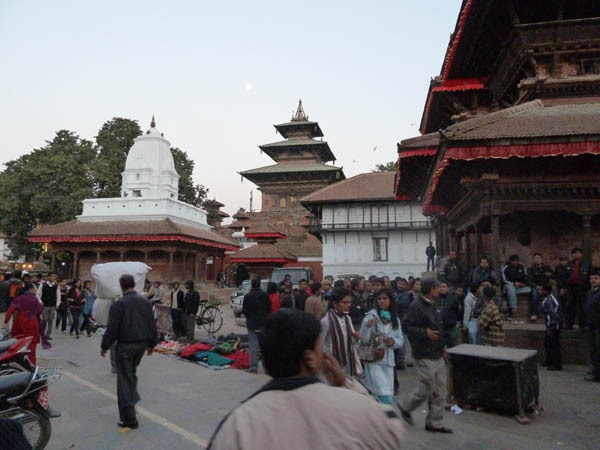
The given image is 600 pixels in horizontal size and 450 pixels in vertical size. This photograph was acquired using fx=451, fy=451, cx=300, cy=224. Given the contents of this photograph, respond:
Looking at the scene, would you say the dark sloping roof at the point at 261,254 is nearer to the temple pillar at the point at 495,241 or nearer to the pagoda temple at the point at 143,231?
the pagoda temple at the point at 143,231

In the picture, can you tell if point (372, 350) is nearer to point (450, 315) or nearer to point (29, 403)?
point (450, 315)

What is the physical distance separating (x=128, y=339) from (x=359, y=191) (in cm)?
2886

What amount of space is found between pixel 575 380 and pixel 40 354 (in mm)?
10826

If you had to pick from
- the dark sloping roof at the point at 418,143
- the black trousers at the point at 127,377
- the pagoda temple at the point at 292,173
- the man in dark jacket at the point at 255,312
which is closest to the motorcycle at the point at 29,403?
the black trousers at the point at 127,377

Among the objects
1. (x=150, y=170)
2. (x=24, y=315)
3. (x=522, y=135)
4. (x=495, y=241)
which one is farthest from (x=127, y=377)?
(x=150, y=170)

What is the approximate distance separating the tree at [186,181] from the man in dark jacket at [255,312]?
116 ft

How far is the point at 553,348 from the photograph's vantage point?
8055 millimetres

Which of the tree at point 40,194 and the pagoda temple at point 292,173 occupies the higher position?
the pagoda temple at point 292,173

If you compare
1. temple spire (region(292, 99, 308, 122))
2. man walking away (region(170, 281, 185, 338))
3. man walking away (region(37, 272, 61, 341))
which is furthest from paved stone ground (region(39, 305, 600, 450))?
temple spire (region(292, 99, 308, 122))

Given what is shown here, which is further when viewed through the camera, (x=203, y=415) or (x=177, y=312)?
(x=177, y=312)

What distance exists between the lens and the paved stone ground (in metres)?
4.82

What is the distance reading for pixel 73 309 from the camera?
528 inches

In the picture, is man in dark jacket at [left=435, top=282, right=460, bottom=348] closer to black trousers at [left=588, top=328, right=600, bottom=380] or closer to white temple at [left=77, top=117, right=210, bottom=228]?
black trousers at [left=588, top=328, right=600, bottom=380]

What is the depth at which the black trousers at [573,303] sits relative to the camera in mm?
8469
